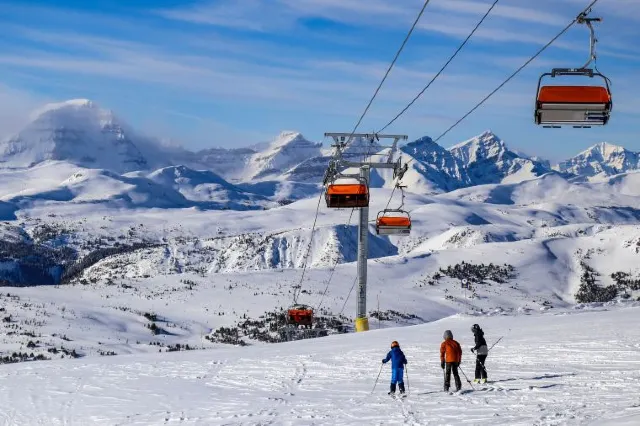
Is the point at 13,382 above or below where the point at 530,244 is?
below

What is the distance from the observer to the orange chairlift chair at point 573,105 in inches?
545

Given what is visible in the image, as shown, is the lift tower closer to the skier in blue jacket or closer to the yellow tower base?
the yellow tower base

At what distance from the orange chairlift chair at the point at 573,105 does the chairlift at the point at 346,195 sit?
59.4 ft

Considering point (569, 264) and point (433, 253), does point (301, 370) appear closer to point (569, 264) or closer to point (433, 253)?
point (433, 253)

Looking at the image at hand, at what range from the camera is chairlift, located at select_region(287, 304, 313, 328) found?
4875 cm

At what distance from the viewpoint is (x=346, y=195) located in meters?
32.3

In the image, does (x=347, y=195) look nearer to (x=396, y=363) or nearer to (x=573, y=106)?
(x=396, y=363)

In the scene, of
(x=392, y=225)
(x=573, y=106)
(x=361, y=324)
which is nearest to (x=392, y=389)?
(x=573, y=106)

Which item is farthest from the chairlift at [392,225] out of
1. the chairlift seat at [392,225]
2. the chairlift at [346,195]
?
the chairlift at [346,195]

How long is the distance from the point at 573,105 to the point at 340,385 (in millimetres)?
12468

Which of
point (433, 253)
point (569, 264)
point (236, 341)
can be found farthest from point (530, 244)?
point (236, 341)

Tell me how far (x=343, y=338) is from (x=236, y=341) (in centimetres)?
3826

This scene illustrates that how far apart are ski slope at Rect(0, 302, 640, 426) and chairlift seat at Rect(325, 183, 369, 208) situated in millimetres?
6114

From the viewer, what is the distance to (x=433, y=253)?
16200cm
